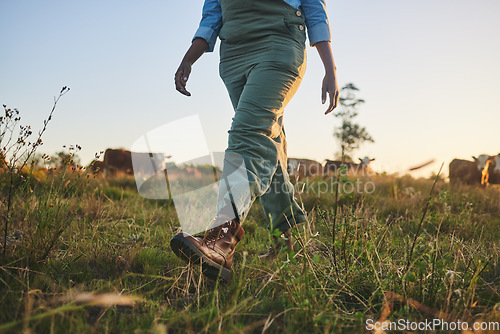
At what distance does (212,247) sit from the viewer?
166 centimetres

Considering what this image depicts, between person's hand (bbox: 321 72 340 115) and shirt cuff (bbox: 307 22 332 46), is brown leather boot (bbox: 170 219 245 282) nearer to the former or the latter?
person's hand (bbox: 321 72 340 115)

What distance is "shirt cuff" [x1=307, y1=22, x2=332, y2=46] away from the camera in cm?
217

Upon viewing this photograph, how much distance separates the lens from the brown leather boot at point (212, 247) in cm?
158

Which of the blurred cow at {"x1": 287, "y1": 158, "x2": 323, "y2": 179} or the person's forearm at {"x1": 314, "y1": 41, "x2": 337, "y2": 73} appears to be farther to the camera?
the blurred cow at {"x1": 287, "y1": 158, "x2": 323, "y2": 179}

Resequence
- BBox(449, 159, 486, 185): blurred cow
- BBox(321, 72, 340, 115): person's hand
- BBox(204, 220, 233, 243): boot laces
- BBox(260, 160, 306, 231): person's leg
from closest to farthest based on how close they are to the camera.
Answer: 1. BBox(204, 220, 233, 243): boot laces
2. BBox(321, 72, 340, 115): person's hand
3. BBox(260, 160, 306, 231): person's leg
4. BBox(449, 159, 486, 185): blurred cow

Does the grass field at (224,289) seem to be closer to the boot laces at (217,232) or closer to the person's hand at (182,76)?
the boot laces at (217,232)

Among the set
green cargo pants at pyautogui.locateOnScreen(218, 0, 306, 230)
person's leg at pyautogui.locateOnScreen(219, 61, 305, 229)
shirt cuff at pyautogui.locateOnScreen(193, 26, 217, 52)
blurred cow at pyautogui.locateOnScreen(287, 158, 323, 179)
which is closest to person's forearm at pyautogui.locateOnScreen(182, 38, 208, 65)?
shirt cuff at pyautogui.locateOnScreen(193, 26, 217, 52)

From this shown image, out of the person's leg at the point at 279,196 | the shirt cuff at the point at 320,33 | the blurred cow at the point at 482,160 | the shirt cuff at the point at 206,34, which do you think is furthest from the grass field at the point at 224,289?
the blurred cow at the point at 482,160

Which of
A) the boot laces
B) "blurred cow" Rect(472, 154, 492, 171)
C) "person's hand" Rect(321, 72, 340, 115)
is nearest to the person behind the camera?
the boot laces

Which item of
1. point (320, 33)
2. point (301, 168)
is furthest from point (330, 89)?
point (301, 168)

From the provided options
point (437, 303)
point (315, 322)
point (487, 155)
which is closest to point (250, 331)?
point (315, 322)

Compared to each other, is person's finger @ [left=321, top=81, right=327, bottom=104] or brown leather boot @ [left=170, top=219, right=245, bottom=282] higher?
person's finger @ [left=321, top=81, right=327, bottom=104]

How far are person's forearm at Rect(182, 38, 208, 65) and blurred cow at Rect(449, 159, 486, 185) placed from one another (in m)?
11.9

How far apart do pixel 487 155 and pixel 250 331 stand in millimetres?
13931
